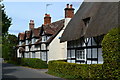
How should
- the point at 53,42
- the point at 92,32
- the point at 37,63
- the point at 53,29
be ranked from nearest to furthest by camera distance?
the point at 92,32 → the point at 37,63 → the point at 53,42 → the point at 53,29

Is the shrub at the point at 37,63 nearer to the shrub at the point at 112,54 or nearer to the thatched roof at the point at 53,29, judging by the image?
the thatched roof at the point at 53,29

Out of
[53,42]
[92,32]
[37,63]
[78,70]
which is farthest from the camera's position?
[53,42]

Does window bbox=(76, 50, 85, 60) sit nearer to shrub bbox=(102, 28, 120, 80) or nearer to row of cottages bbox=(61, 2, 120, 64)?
row of cottages bbox=(61, 2, 120, 64)

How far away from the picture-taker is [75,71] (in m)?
18.4

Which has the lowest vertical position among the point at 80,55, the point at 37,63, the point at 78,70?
the point at 37,63

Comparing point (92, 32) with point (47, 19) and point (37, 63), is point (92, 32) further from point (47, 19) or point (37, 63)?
point (47, 19)

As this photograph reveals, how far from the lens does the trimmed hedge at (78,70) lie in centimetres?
1496

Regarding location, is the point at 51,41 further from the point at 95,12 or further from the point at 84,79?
the point at 84,79

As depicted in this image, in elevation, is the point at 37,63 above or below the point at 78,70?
below

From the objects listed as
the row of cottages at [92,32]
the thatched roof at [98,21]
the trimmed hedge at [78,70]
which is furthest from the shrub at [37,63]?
the thatched roof at [98,21]

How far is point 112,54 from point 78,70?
19.3 feet

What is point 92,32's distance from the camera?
18.1 metres

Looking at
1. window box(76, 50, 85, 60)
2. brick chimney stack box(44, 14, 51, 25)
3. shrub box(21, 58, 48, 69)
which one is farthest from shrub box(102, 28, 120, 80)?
brick chimney stack box(44, 14, 51, 25)

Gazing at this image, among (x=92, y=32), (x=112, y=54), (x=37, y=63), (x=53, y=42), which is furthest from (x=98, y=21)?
(x=53, y=42)
